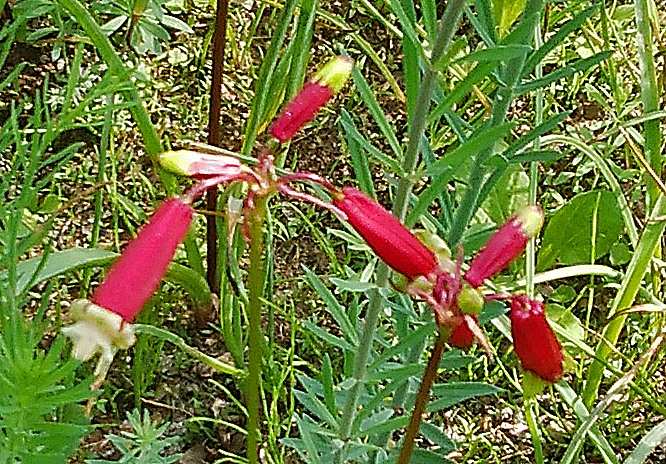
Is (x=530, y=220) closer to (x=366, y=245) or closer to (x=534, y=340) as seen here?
(x=534, y=340)

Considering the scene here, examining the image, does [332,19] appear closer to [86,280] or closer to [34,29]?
[86,280]

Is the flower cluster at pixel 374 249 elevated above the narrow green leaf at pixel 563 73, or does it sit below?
below

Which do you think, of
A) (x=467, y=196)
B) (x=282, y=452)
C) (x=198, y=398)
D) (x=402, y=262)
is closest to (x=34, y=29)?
(x=198, y=398)

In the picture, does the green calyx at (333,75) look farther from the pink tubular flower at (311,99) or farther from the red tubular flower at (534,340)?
the red tubular flower at (534,340)

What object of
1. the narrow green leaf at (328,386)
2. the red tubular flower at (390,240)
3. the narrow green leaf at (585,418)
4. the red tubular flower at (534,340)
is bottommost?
the narrow green leaf at (585,418)

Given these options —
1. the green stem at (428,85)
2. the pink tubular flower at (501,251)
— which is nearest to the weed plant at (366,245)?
the green stem at (428,85)

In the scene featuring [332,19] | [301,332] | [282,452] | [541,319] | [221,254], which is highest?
[332,19]

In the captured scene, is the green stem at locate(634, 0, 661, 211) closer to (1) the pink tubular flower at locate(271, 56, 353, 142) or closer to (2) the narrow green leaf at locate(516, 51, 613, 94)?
(2) the narrow green leaf at locate(516, 51, 613, 94)
